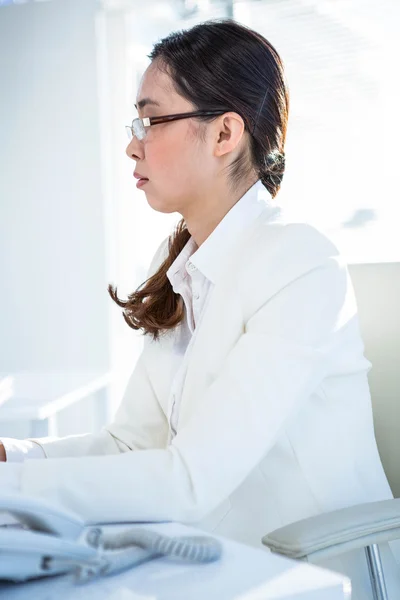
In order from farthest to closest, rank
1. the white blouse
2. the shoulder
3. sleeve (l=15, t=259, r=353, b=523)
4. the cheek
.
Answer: the cheek → the white blouse → the shoulder → sleeve (l=15, t=259, r=353, b=523)

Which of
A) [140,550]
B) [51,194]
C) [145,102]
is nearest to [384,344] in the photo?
[145,102]

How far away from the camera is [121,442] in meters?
1.47

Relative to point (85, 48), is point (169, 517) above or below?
below

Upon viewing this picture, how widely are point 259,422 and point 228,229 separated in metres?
0.41

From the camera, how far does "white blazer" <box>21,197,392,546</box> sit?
93cm

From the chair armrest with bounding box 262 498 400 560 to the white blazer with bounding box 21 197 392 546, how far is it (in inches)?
3.6

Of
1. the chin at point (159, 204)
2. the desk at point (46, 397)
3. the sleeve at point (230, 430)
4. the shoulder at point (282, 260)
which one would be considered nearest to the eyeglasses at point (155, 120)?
the chin at point (159, 204)

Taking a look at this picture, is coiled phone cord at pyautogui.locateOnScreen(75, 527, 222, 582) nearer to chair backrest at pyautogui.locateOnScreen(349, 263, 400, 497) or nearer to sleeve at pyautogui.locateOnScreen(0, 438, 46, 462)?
sleeve at pyautogui.locateOnScreen(0, 438, 46, 462)

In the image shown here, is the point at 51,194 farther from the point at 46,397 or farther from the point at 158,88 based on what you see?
the point at 158,88

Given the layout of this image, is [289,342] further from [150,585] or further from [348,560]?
[150,585]

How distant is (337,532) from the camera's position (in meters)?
0.97

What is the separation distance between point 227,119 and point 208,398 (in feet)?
1.78

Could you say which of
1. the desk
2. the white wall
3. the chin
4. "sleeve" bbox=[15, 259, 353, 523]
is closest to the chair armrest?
"sleeve" bbox=[15, 259, 353, 523]

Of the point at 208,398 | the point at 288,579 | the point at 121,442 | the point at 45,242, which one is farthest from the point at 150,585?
the point at 45,242
